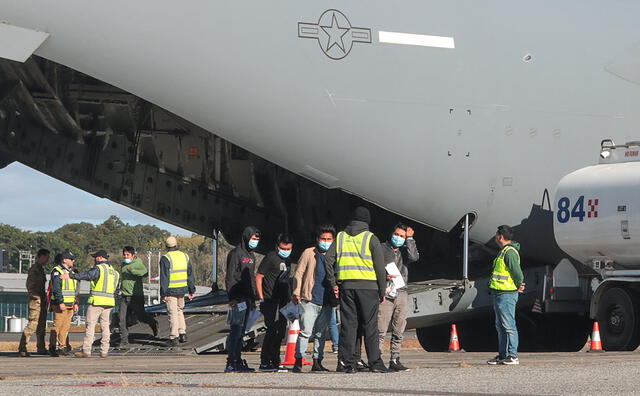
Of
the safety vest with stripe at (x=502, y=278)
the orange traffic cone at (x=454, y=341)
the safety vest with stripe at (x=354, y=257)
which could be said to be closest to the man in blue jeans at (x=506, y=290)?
the safety vest with stripe at (x=502, y=278)

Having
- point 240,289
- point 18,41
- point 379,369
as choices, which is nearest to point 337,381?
point 379,369

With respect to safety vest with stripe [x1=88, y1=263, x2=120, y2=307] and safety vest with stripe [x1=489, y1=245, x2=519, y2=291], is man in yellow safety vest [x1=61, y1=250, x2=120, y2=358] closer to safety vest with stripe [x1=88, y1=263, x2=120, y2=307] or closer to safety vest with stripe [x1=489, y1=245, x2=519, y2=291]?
safety vest with stripe [x1=88, y1=263, x2=120, y2=307]

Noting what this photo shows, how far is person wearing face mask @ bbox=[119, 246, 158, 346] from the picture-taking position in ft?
68.3

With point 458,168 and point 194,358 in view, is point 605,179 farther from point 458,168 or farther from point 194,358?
point 194,358

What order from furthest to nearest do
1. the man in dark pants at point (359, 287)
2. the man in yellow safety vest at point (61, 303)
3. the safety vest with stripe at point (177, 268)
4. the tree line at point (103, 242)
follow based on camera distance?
1. the tree line at point (103, 242)
2. the man in yellow safety vest at point (61, 303)
3. the safety vest with stripe at point (177, 268)
4. the man in dark pants at point (359, 287)

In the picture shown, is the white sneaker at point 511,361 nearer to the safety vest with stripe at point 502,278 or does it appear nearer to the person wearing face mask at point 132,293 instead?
the safety vest with stripe at point 502,278

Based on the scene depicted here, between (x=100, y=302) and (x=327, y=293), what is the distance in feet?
20.8

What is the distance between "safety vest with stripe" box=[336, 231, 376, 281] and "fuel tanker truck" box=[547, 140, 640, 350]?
6761 mm

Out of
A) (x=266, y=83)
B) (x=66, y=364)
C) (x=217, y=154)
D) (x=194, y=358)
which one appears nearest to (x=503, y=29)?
(x=266, y=83)

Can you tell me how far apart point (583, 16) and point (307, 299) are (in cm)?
919

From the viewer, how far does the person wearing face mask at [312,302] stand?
13.8 metres

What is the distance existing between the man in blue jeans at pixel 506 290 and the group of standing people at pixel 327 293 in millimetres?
1485

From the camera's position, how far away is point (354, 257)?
44.2 ft

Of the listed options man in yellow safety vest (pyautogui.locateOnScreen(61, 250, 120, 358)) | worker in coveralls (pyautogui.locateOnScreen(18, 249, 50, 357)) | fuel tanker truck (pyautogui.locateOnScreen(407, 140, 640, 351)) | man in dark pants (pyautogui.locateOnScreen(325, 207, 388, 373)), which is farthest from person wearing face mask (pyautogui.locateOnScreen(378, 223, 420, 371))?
worker in coveralls (pyautogui.locateOnScreen(18, 249, 50, 357))
